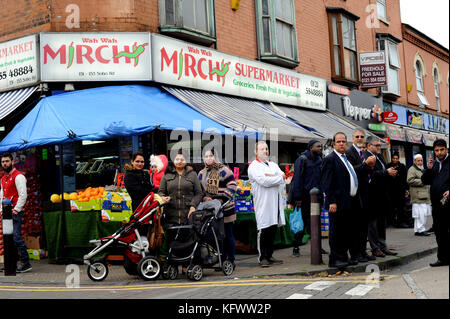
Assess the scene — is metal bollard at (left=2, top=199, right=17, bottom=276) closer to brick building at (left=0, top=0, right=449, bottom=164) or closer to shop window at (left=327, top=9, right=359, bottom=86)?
brick building at (left=0, top=0, right=449, bottom=164)

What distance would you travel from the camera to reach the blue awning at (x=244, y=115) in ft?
36.4

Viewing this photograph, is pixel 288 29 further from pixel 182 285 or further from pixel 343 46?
pixel 182 285

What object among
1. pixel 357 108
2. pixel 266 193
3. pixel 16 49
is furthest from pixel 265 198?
pixel 357 108

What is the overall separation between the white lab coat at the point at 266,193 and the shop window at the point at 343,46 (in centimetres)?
1030

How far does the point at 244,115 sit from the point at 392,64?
1227 cm

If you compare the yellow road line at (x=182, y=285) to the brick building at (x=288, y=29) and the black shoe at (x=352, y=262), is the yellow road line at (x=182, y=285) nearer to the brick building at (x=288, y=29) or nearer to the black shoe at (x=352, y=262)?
the black shoe at (x=352, y=262)

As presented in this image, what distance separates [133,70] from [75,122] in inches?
75.0

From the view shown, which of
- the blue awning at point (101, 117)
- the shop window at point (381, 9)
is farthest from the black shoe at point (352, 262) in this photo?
the shop window at point (381, 9)

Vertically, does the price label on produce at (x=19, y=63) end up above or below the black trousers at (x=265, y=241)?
above

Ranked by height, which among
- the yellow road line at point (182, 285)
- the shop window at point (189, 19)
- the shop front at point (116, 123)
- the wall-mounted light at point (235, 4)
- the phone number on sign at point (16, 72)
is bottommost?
the yellow road line at point (182, 285)

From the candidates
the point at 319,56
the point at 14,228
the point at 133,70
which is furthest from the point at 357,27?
the point at 14,228

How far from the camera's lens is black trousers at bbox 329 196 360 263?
8.29 metres

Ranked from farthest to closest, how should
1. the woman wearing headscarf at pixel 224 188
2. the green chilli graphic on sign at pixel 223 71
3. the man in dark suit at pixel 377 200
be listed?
the green chilli graphic on sign at pixel 223 71
the man in dark suit at pixel 377 200
the woman wearing headscarf at pixel 224 188

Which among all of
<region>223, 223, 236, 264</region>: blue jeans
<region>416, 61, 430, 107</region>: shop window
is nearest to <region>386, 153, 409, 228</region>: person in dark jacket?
<region>223, 223, 236, 264</region>: blue jeans
